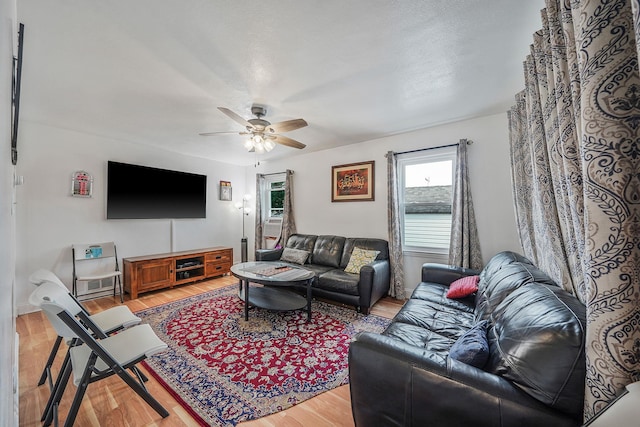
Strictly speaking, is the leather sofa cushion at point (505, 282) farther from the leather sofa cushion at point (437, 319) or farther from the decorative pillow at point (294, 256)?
the decorative pillow at point (294, 256)

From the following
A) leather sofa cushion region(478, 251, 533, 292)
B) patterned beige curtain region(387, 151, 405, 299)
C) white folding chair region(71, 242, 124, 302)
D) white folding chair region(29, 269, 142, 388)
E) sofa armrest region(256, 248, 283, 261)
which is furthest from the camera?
sofa armrest region(256, 248, 283, 261)

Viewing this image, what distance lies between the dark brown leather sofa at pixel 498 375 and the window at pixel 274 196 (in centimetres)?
442

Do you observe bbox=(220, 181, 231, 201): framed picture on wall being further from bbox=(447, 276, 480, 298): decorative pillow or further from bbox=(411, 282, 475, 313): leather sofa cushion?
bbox=(447, 276, 480, 298): decorative pillow

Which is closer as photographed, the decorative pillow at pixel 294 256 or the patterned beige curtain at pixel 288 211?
the decorative pillow at pixel 294 256

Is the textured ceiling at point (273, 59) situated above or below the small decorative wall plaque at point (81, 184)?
above

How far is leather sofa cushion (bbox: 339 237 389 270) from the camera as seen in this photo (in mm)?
3646

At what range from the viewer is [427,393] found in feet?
3.30

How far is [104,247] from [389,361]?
14.6 ft

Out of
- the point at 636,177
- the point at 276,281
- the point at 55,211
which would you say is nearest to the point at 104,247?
the point at 55,211

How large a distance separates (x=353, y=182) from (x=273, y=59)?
255 centimetres

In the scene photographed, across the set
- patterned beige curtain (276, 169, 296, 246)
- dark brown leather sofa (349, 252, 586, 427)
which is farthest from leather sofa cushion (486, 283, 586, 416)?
patterned beige curtain (276, 169, 296, 246)

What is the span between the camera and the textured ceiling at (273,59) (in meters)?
1.47

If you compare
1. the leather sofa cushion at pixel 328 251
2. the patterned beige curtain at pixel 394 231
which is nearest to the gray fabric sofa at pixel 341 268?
the leather sofa cushion at pixel 328 251

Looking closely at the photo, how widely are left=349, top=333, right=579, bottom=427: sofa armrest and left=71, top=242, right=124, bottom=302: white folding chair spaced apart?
12.5 feet
